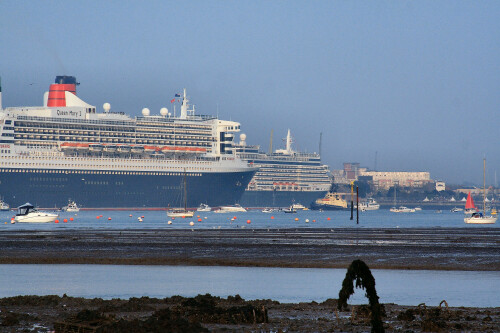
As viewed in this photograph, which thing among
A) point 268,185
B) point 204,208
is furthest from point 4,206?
point 268,185

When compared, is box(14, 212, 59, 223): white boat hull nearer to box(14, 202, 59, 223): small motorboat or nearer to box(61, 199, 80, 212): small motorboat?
box(14, 202, 59, 223): small motorboat

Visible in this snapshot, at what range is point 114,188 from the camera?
431ft

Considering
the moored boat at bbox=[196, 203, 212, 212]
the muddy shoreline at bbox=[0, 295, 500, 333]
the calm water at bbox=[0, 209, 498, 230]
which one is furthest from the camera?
the moored boat at bbox=[196, 203, 212, 212]

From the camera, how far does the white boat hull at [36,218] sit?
8456cm

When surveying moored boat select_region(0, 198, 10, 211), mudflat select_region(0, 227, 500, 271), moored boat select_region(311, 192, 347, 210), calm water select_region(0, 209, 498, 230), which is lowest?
mudflat select_region(0, 227, 500, 271)

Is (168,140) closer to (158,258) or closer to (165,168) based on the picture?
(165,168)

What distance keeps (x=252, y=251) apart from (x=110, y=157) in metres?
94.5

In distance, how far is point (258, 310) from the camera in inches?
778

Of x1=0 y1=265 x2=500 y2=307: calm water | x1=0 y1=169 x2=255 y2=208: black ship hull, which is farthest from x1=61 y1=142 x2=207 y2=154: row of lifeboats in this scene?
x1=0 y1=265 x2=500 y2=307: calm water

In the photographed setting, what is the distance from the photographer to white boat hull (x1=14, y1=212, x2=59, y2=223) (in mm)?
84562

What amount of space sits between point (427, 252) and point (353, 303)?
731 inches

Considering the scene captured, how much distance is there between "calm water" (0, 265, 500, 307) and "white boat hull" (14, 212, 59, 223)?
51.2 metres

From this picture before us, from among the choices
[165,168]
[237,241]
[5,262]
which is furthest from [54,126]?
[5,262]

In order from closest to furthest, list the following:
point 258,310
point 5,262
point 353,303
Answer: point 258,310, point 353,303, point 5,262
